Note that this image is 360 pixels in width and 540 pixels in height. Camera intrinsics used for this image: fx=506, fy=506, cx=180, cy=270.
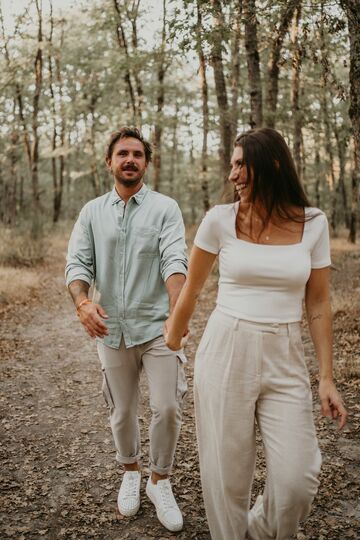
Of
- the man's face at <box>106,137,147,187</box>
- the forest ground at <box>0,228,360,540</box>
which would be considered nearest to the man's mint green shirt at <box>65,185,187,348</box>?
→ the man's face at <box>106,137,147,187</box>

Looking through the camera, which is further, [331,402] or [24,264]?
[24,264]

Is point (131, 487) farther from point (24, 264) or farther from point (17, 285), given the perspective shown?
point (24, 264)

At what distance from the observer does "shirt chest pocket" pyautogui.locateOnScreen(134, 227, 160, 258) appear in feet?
10.6

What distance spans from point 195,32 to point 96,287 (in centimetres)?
429

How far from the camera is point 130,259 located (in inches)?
127

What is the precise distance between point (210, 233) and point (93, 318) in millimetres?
944

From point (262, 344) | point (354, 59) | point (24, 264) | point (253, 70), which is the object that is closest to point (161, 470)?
point (262, 344)

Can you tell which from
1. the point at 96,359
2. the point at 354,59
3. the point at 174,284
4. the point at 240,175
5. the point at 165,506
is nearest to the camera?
the point at 240,175

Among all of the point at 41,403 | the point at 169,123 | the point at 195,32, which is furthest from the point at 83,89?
the point at 41,403

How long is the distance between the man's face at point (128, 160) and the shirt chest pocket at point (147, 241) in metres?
0.34

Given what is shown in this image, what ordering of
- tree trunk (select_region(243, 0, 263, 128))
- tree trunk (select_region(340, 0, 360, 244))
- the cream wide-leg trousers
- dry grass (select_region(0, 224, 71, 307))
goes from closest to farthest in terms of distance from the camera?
1. the cream wide-leg trousers
2. tree trunk (select_region(340, 0, 360, 244))
3. tree trunk (select_region(243, 0, 263, 128))
4. dry grass (select_region(0, 224, 71, 307))

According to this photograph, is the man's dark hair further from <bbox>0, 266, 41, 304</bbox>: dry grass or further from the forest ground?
<bbox>0, 266, 41, 304</bbox>: dry grass

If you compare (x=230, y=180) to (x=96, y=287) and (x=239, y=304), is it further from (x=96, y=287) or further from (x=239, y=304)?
(x=96, y=287)

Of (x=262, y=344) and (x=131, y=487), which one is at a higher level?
(x=262, y=344)
